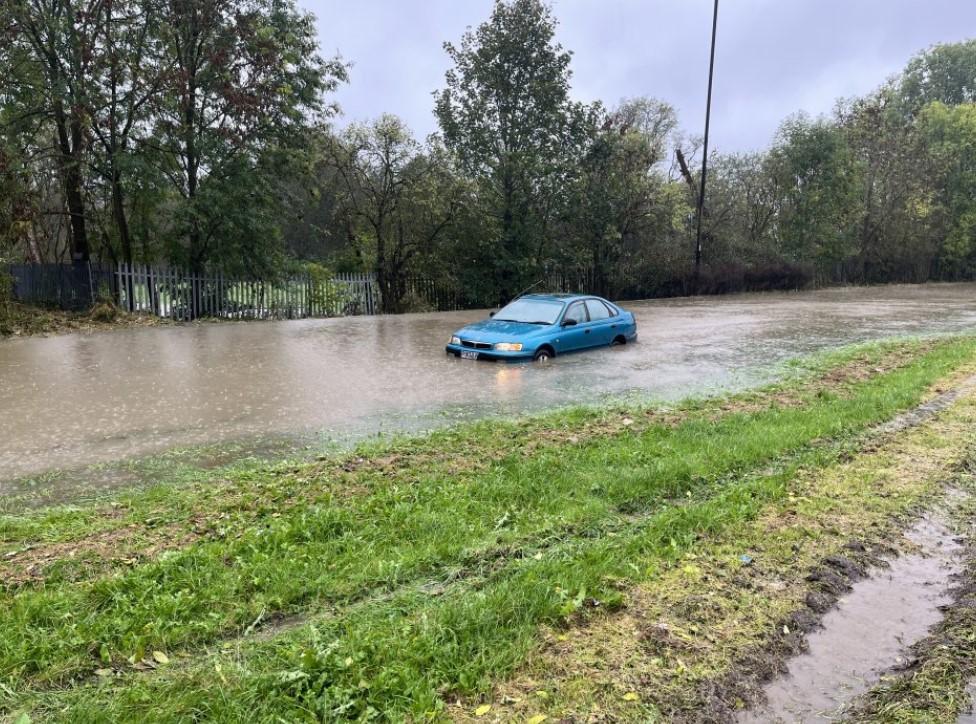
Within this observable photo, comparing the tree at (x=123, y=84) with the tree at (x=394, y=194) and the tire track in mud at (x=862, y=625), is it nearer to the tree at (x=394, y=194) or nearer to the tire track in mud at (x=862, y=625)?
the tree at (x=394, y=194)

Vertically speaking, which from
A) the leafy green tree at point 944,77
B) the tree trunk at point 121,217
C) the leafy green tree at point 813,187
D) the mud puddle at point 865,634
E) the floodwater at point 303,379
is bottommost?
the mud puddle at point 865,634

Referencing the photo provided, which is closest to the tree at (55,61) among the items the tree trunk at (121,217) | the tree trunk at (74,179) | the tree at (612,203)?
the tree trunk at (74,179)

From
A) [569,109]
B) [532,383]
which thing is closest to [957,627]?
[532,383]

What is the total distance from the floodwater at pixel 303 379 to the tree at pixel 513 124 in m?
9.31

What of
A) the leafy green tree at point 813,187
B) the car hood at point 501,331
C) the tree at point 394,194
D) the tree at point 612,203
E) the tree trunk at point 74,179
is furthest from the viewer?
the leafy green tree at point 813,187

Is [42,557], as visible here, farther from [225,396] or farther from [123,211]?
[123,211]

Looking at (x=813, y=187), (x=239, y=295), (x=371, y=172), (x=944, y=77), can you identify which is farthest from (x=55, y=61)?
(x=944, y=77)

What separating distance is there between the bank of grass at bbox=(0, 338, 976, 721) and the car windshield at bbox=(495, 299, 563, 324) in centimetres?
661

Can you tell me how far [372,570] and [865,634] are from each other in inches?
108

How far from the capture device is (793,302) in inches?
1202

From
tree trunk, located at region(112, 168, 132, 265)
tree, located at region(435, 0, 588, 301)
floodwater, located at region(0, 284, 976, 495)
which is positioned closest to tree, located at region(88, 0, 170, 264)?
tree trunk, located at region(112, 168, 132, 265)

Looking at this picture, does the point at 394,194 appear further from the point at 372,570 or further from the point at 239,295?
the point at 372,570

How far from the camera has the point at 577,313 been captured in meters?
13.8

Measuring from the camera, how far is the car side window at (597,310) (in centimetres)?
1413
